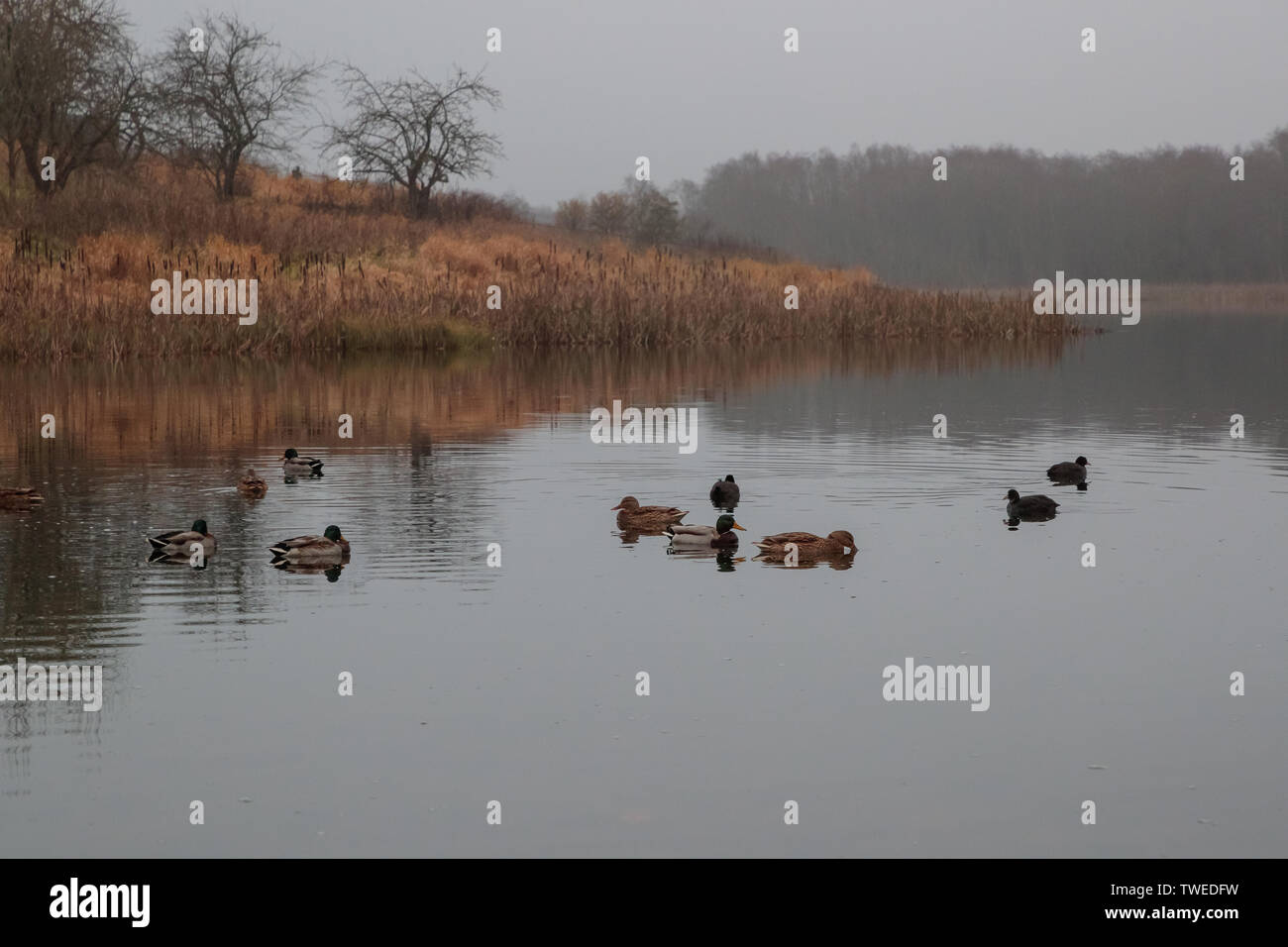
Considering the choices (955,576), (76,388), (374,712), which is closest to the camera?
(374,712)

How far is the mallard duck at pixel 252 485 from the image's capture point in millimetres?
17547

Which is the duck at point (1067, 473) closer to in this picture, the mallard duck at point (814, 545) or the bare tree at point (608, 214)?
the mallard duck at point (814, 545)

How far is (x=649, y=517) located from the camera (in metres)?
15.3

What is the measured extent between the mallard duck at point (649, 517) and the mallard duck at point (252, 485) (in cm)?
426

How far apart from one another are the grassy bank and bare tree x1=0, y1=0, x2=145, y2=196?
1.33 meters

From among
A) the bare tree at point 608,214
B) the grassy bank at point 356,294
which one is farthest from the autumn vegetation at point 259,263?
the bare tree at point 608,214

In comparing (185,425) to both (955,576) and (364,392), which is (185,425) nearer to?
(364,392)

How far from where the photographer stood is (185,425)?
2431 centimetres

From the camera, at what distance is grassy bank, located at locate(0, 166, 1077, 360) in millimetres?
37188

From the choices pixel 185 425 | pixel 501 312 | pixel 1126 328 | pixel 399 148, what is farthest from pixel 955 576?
pixel 399 148

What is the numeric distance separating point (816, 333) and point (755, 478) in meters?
30.8

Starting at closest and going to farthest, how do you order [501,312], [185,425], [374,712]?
[374,712] < [185,425] < [501,312]

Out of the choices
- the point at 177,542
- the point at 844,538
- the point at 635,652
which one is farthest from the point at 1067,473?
the point at 177,542
